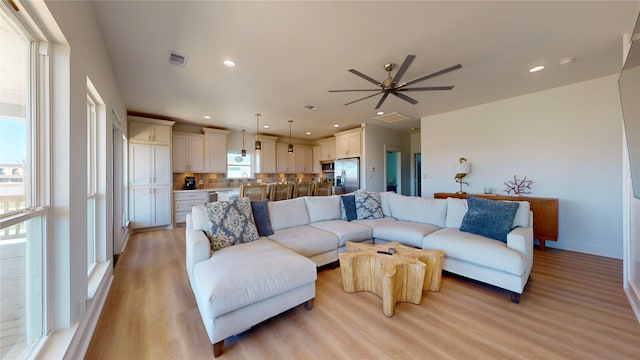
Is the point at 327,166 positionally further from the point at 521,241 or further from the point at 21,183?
the point at 21,183

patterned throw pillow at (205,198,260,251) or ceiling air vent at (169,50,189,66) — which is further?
ceiling air vent at (169,50,189,66)

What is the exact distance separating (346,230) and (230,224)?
56.9 inches

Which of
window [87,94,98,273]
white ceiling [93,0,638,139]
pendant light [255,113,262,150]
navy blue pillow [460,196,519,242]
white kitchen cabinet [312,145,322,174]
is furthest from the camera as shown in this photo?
white kitchen cabinet [312,145,322,174]

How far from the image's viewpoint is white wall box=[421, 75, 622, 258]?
10.6 feet

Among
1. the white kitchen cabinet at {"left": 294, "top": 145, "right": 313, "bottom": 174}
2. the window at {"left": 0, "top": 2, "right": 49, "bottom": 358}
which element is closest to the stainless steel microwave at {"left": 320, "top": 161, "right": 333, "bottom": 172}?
the white kitchen cabinet at {"left": 294, "top": 145, "right": 313, "bottom": 174}

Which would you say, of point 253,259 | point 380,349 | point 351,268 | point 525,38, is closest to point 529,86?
point 525,38

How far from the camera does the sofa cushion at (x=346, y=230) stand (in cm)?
292

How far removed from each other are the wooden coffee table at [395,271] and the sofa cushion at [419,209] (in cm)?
105

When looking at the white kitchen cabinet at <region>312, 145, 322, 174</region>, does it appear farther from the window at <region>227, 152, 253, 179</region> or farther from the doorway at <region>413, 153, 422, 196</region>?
the doorway at <region>413, 153, 422, 196</region>

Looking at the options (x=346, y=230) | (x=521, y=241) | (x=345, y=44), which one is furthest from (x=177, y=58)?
(x=521, y=241)

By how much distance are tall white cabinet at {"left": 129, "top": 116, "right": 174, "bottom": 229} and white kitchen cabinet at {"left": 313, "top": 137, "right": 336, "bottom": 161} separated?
4.33 metres

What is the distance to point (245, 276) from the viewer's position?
1.62 m

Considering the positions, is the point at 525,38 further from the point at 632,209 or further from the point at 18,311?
the point at 18,311

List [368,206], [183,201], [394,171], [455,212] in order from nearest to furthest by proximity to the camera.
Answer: [455,212] → [368,206] → [183,201] → [394,171]
